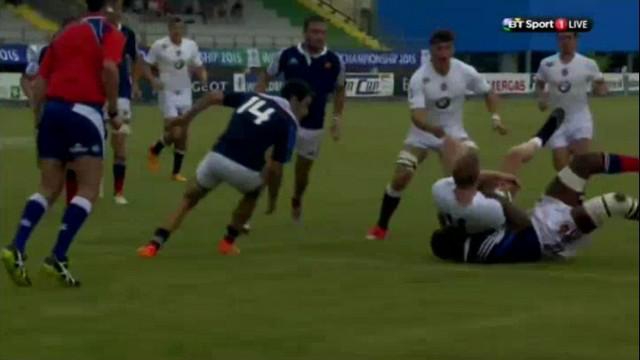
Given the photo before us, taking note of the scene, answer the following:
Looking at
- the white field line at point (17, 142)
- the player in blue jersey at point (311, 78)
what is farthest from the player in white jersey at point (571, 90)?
the white field line at point (17, 142)

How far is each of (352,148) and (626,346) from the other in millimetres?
19932

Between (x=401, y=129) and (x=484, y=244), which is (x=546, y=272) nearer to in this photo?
(x=484, y=244)

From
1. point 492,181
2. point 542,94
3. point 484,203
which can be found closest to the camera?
point 484,203

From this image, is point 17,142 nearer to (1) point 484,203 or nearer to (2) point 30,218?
(2) point 30,218

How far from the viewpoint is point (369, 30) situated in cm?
2880

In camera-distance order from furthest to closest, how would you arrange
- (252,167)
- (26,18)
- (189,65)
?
(26,18)
(189,65)
(252,167)

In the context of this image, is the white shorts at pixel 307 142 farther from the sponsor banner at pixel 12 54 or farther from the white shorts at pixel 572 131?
the sponsor banner at pixel 12 54

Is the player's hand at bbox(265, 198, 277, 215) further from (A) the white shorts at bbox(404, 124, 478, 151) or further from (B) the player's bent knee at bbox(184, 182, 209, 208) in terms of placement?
(B) the player's bent knee at bbox(184, 182, 209, 208)

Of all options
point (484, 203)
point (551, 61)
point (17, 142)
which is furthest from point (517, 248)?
point (17, 142)

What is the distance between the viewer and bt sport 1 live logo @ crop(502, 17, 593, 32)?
38.2 ft

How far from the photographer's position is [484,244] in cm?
1253

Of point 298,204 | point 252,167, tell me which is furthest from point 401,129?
point 252,167

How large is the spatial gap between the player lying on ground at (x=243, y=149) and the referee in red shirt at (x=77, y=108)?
5.53ft

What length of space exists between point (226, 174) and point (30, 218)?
6.51ft
